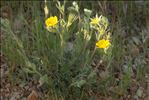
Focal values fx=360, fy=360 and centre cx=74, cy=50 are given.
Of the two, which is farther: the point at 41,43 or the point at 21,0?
the point at 21,0

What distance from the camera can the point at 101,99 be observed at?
215cm

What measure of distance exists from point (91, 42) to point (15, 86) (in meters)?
0.56

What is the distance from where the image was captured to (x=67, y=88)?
2.07 m

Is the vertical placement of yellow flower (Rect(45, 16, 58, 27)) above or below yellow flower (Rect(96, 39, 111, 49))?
above

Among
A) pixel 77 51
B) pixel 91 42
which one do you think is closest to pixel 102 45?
pixel 77 51

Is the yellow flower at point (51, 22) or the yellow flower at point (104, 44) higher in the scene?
the yellow flower at point (51, 22)

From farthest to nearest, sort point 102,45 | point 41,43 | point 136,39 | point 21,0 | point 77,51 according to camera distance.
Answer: point 21,0
point 136,39
point 41,43
point 77,51
point 102,45

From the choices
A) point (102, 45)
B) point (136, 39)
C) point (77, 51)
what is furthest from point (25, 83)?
point (136, 39)

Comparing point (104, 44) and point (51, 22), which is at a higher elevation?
point (51, 22)

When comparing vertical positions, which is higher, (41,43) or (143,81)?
(41,43)

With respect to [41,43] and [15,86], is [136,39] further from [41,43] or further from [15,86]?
[15,86]

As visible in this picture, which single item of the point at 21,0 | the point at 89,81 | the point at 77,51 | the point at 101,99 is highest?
the point at 21,0

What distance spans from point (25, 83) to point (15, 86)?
0.07m

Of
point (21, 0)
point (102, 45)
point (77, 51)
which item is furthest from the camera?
point (21, 0)
